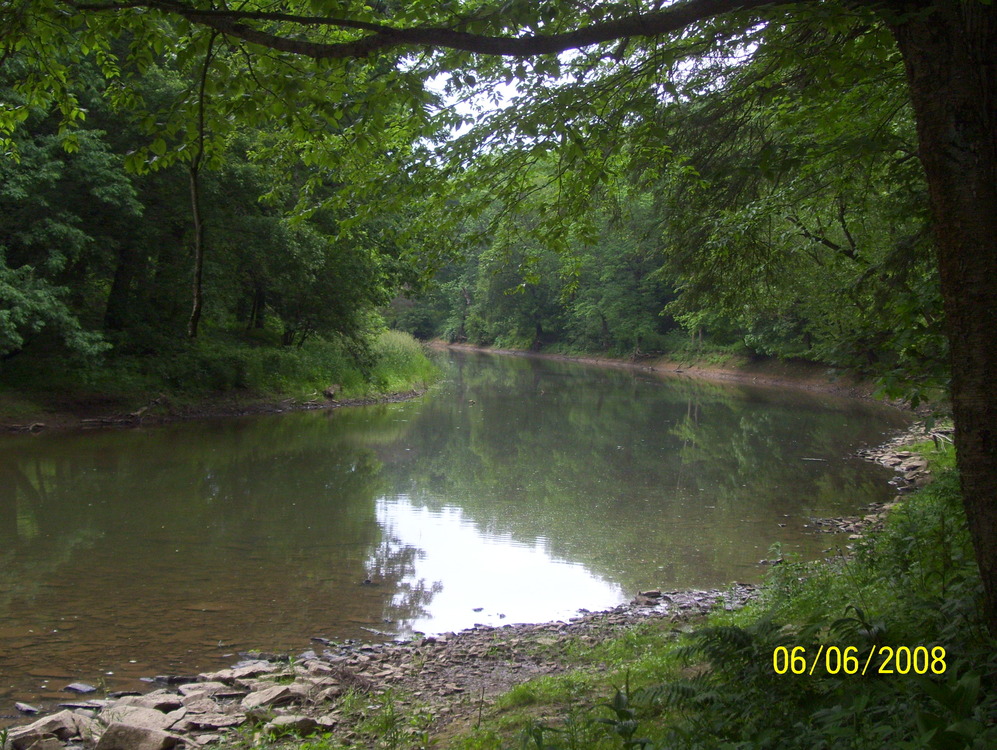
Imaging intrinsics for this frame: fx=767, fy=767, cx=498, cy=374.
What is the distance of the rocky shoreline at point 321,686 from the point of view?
4.52 meters

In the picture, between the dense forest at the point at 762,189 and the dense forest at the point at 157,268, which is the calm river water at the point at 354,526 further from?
the dense forest at the point at 762,189

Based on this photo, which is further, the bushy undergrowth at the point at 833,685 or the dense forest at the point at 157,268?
the dense forest at the point at 157,268

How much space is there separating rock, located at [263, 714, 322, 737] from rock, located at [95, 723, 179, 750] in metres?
0.56

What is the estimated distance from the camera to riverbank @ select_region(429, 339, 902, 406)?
33.0m

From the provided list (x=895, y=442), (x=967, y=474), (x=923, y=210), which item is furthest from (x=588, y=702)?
(x=895, y=442)

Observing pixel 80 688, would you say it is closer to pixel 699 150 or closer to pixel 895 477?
pixel 699 150

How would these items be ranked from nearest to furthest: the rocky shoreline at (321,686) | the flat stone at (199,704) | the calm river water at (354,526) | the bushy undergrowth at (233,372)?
the rocky shoreline at (321,686) → the flat stone at (199,704) → the calm river water at (354,526) → the bushy undergrowth at (233,372)

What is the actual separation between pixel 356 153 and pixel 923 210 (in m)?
4.06

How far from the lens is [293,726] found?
15.4ft

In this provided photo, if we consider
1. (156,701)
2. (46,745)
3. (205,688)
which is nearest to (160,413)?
(205,688)

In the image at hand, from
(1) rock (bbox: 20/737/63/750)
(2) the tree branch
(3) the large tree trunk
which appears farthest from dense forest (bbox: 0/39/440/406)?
(3) the large tree trunk

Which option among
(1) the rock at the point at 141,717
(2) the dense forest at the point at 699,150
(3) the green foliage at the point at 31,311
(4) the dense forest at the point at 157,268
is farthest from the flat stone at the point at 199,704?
(3) the green foliage at the point at 31,311

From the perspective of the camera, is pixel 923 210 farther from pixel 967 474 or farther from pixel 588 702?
pixel 588 702

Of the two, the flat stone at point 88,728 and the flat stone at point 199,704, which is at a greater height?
the flat stone at point 88,728
